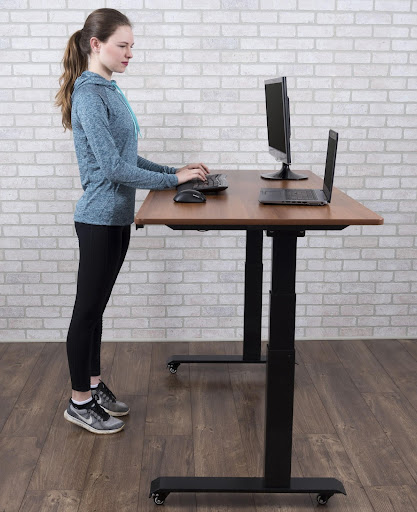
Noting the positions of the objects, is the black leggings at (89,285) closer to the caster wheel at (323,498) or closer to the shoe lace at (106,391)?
the shoe lace at (106,391)

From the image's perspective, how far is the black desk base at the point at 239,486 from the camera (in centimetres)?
219

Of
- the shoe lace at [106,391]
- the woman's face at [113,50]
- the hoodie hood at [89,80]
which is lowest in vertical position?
the shoe lace at [106,391]

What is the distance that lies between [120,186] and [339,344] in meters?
1.76

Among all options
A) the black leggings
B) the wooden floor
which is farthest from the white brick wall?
the black leggings

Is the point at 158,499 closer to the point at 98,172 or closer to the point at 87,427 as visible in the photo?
the point at 87,427

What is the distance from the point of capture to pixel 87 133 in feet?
7.61

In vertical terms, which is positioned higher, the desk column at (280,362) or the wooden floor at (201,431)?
the desk column at (280,362)

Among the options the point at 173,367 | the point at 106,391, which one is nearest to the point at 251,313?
the point at 173,367

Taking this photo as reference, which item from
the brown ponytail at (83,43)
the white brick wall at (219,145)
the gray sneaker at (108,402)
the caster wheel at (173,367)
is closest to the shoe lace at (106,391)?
the gray sneaker at (108,402)

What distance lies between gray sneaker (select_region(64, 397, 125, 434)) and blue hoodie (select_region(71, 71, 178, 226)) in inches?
30.1

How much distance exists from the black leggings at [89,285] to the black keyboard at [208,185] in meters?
0.31

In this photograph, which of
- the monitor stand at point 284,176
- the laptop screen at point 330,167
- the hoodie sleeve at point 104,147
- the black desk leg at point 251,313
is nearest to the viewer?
the laptop screen at point 330,167

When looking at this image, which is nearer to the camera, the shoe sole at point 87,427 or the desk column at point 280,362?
the desk column at point 280,362

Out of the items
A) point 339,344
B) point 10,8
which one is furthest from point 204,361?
point 10,8
